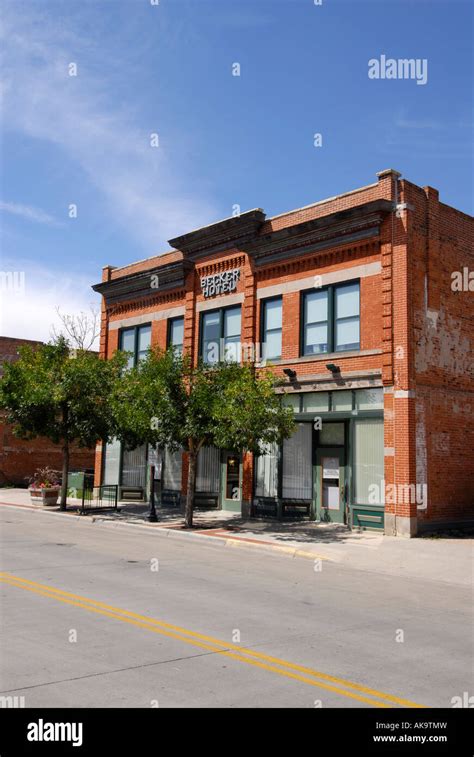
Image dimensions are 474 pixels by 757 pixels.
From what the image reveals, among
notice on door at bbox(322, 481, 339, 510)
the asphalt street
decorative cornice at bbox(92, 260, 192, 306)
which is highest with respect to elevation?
decorative cornice at bbox(92, 260, 192, 306)

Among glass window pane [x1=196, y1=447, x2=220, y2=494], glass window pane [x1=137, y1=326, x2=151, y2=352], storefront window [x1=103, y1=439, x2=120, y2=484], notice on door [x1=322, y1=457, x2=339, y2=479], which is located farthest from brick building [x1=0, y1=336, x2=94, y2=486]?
notice on door [x1=322, y1=457, x2=339, y2=479]

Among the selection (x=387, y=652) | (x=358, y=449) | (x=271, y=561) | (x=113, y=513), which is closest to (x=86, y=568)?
(x=271, y=561)

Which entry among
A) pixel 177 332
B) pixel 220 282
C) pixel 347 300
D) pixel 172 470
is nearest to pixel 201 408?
pixel 347 300

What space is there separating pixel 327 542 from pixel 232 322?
969 centimetres

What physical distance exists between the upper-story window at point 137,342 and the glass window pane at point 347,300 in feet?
32.2

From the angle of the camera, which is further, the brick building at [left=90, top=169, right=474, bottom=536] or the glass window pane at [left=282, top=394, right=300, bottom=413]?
the glass window pane at [left=282, top=394, right=300, bottom=413]

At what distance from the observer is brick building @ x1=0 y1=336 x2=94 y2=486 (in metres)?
39.2

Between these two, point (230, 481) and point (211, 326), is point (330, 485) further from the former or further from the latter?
point (211, 326)

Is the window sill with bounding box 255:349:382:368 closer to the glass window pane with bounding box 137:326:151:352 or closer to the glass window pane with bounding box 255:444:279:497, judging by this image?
the glass window pane with bounding box 255:444:279:497

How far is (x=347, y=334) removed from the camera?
20.8 m

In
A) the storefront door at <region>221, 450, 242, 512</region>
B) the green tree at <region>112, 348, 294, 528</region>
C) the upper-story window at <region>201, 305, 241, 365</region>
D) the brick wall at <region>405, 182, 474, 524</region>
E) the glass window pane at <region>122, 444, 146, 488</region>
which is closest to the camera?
the green tree at <region>112, 348, 294, 528</region>

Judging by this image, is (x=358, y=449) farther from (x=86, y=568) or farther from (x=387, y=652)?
(x=387, y=652)

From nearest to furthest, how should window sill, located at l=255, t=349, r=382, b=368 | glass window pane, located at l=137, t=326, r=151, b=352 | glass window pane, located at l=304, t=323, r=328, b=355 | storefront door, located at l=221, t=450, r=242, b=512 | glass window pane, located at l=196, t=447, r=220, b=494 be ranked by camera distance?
1. window sill, located at l=255, t=349, r=382, b=368
2. glass window pane, located at l=304, t=323, r=328, b=355
3. storefront door, located at l=221, t=450, r=242, b=512
4. glass window pane, located at l=196, t=447, r=220, b=494
5. glass window pane, located at l=137, t=326, r=151, b=352

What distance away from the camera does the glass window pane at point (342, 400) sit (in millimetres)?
20453
